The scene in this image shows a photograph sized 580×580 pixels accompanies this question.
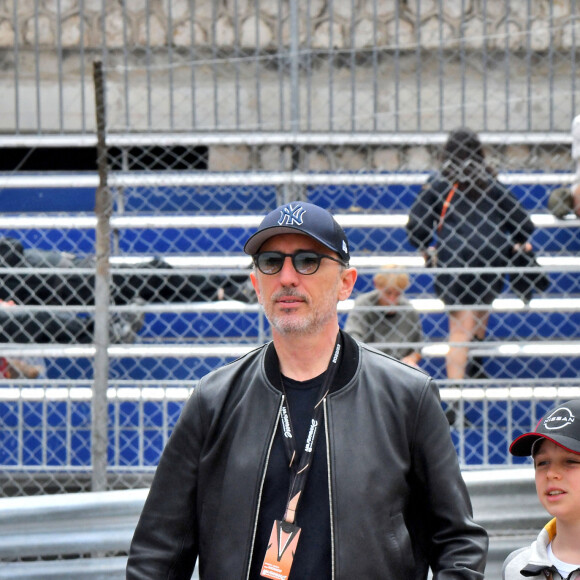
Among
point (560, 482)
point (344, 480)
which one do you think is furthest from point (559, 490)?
point (344, 480)

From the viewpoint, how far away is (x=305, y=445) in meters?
2.20

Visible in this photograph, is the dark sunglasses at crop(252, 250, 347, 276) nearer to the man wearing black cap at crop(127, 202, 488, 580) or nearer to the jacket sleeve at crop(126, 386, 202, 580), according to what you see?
the man wearing black cap at crop(127, 202, 488, 580)

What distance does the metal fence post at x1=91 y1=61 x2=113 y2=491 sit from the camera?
487 cm

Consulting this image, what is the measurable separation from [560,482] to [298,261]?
86cm

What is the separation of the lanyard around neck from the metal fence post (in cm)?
279

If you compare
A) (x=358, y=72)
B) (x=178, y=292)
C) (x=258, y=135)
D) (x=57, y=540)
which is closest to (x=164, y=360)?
(x=178, y=292)

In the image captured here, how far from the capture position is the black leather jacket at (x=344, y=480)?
2164 mm

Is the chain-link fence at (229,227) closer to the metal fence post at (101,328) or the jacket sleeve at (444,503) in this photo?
the metal fence post at (101,328)

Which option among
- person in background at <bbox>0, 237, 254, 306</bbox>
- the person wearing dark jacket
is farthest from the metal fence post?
the person wearing dark jacket

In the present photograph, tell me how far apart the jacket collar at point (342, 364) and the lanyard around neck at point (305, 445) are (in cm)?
1

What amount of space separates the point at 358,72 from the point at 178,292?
3705 millimetres

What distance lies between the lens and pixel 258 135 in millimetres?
7723

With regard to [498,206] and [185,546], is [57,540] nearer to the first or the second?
[185,546]

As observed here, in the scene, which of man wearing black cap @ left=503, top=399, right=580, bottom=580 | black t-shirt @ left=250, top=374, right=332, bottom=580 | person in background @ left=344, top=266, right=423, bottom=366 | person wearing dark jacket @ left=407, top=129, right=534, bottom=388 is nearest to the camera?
black t-shirt @ left=250, top=374, right=332, bottom=580
